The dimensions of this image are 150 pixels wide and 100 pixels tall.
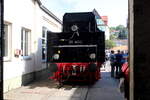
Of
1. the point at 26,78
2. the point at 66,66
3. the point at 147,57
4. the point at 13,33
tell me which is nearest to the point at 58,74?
the point at 66,66

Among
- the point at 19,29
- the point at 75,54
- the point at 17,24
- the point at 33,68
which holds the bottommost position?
the point at 33,68

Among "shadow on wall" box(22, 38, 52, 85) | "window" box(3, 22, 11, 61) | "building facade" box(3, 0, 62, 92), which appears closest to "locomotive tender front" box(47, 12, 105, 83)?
"shadow on wall" box(22, 38, 52, 85)

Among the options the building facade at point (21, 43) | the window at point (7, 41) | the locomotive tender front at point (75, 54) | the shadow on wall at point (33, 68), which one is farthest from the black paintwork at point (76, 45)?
the window at point (7, 41)

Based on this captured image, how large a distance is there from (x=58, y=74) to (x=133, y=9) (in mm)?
7512

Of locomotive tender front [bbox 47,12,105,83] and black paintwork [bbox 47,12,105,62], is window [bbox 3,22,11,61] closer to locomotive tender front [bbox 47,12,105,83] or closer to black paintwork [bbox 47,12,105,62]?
locomotive tender front [bbox 47,12,105,83]

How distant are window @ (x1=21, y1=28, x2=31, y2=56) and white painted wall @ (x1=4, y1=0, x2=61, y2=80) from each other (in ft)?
0.67

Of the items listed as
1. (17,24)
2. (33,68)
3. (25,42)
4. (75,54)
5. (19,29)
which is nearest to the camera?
(17,24)

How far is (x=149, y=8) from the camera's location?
92.6 inches

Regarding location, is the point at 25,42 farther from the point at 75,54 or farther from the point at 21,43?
the point at 75,54

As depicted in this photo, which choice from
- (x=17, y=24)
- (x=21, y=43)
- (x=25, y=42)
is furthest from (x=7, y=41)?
(x=25, y=42)

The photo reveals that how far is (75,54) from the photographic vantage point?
9828mm

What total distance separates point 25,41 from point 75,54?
2.66m

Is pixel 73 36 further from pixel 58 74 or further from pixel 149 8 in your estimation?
pixel 149 8

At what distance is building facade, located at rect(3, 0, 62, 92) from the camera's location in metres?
8.12
